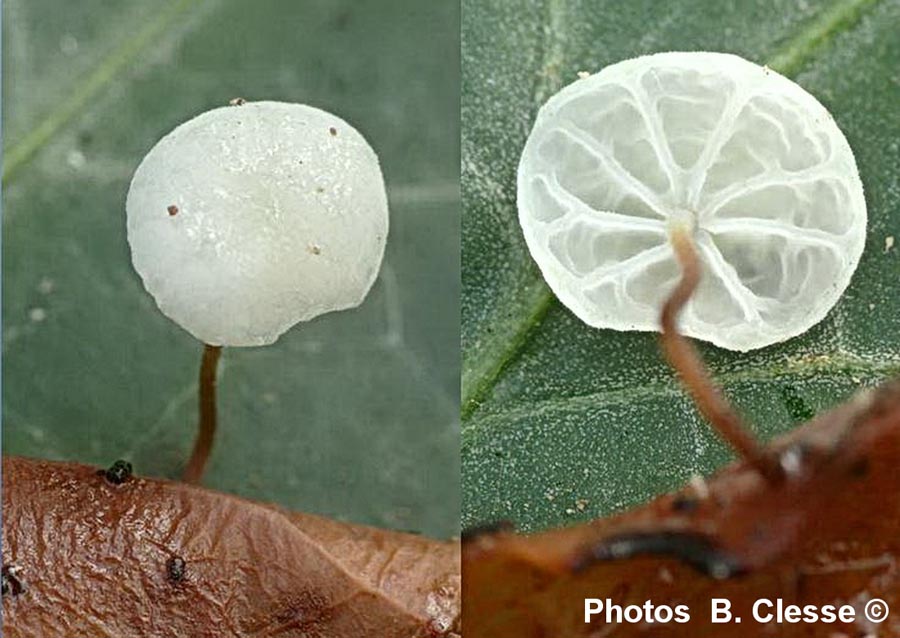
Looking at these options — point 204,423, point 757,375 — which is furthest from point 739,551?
point 204,423

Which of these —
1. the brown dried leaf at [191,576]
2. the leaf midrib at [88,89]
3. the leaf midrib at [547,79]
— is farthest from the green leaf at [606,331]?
the leaf midrib at [88,89]

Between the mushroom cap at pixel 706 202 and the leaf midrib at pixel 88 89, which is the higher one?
the leaf midrib at pixel 88 89

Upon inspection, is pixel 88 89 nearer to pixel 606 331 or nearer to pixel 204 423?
pixel 204 423

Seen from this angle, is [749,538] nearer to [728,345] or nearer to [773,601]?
[773,601]

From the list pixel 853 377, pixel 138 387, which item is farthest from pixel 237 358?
pixel 853 377

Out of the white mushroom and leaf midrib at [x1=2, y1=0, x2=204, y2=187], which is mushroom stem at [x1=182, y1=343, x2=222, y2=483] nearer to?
the white mushroom

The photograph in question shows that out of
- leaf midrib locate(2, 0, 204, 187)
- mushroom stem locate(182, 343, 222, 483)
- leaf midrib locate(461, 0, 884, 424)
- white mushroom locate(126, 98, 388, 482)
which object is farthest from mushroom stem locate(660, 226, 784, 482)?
leaf midrib locate(2, 0, 204, 187)
